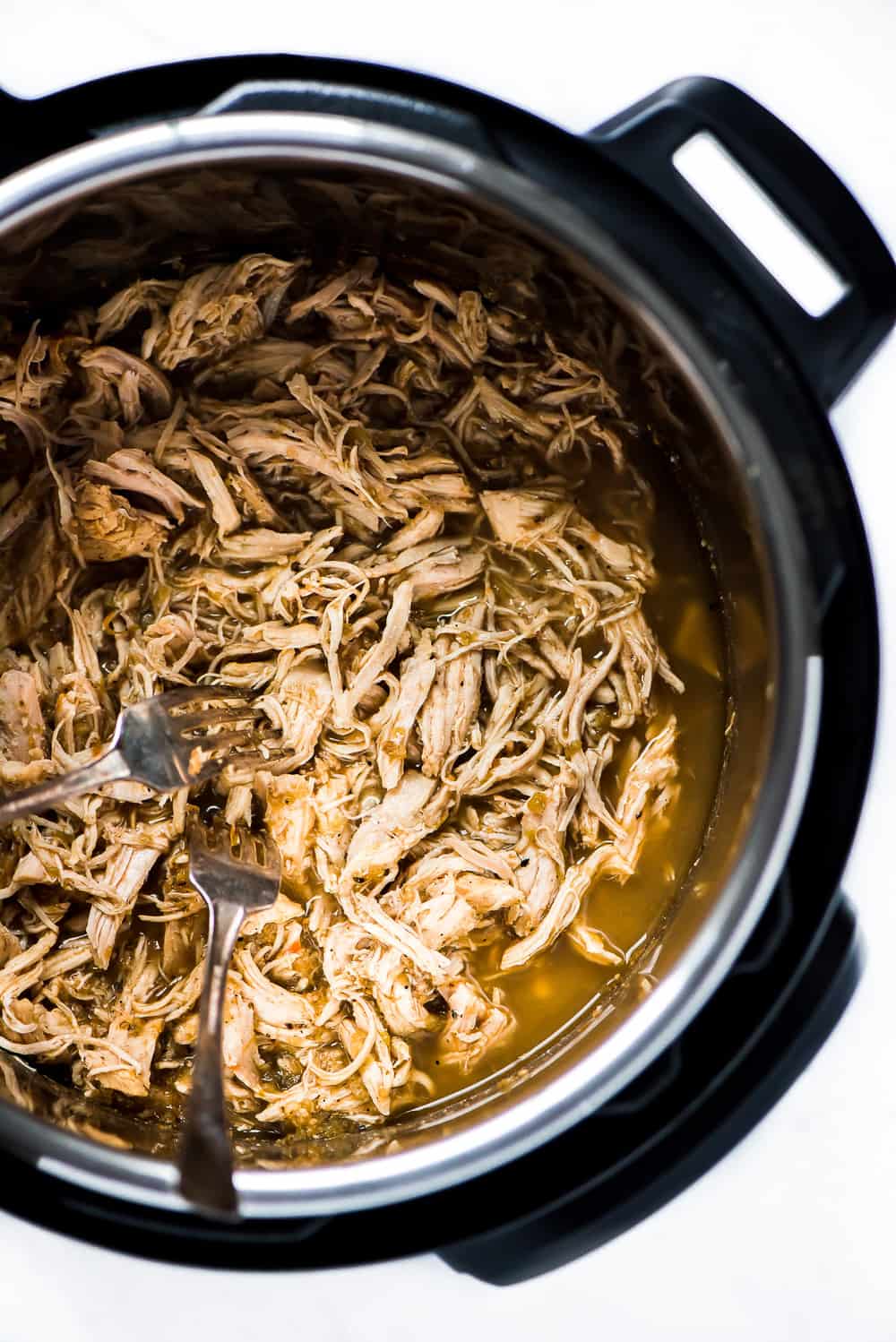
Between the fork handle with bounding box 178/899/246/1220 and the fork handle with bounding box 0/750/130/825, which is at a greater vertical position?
the fork handle with bounding box 0/750/130/825

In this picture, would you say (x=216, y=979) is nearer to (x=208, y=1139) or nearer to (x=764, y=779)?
(x=208, y=1139)

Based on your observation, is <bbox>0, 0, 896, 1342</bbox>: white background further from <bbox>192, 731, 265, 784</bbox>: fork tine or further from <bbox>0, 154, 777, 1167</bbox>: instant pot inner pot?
<bbox>192, 731, 265, 784</bbox>: fork tine

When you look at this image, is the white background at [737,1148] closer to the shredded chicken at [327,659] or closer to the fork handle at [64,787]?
the shredded chicken at [327,659]

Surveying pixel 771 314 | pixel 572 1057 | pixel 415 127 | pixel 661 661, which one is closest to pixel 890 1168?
pixel 572 1057

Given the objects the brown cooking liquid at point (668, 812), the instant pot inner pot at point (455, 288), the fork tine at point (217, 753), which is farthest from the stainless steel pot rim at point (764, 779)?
the fork tine at point (217, 753)

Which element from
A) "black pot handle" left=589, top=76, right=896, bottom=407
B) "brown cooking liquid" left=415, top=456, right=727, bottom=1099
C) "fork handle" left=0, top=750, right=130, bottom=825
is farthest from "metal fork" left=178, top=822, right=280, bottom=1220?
"black pot handle" left=589, top=76, right=896, bottom=407

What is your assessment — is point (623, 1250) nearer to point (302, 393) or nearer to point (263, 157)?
point (302, 393)

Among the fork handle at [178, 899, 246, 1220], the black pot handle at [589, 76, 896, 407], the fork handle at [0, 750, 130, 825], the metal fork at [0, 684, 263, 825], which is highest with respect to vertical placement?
the black pot handle at [589, 76, 896, 407]
